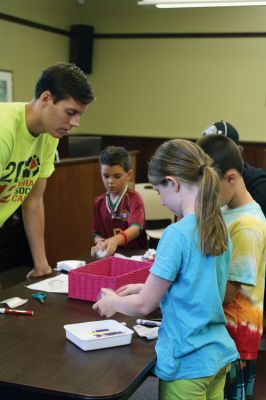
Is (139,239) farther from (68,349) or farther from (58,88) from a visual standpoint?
(68,349)

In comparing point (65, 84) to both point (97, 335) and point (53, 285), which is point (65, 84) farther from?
point (97, 335)

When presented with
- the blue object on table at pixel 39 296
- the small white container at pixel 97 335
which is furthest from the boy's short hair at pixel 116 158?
the small white container at pixel 97 335

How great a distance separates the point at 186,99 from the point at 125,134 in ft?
3.62

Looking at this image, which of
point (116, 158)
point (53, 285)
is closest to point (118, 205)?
point (116, 158)

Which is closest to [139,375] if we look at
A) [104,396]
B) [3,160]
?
[104,396]

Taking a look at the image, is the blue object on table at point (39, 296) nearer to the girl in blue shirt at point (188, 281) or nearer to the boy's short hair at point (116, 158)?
the girl in blue shirt at point (188, 281)

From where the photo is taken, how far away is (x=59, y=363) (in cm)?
146

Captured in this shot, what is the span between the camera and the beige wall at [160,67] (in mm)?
7707

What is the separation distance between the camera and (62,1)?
26.3 ft

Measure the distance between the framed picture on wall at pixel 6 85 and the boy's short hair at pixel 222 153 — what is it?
17.6 ft

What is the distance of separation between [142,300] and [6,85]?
5.86 meters

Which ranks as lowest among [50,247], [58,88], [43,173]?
[50,247]

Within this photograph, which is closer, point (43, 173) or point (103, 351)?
point (103, 351)

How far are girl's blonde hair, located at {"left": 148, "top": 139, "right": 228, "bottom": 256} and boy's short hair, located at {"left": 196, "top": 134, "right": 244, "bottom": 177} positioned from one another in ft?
0.67
